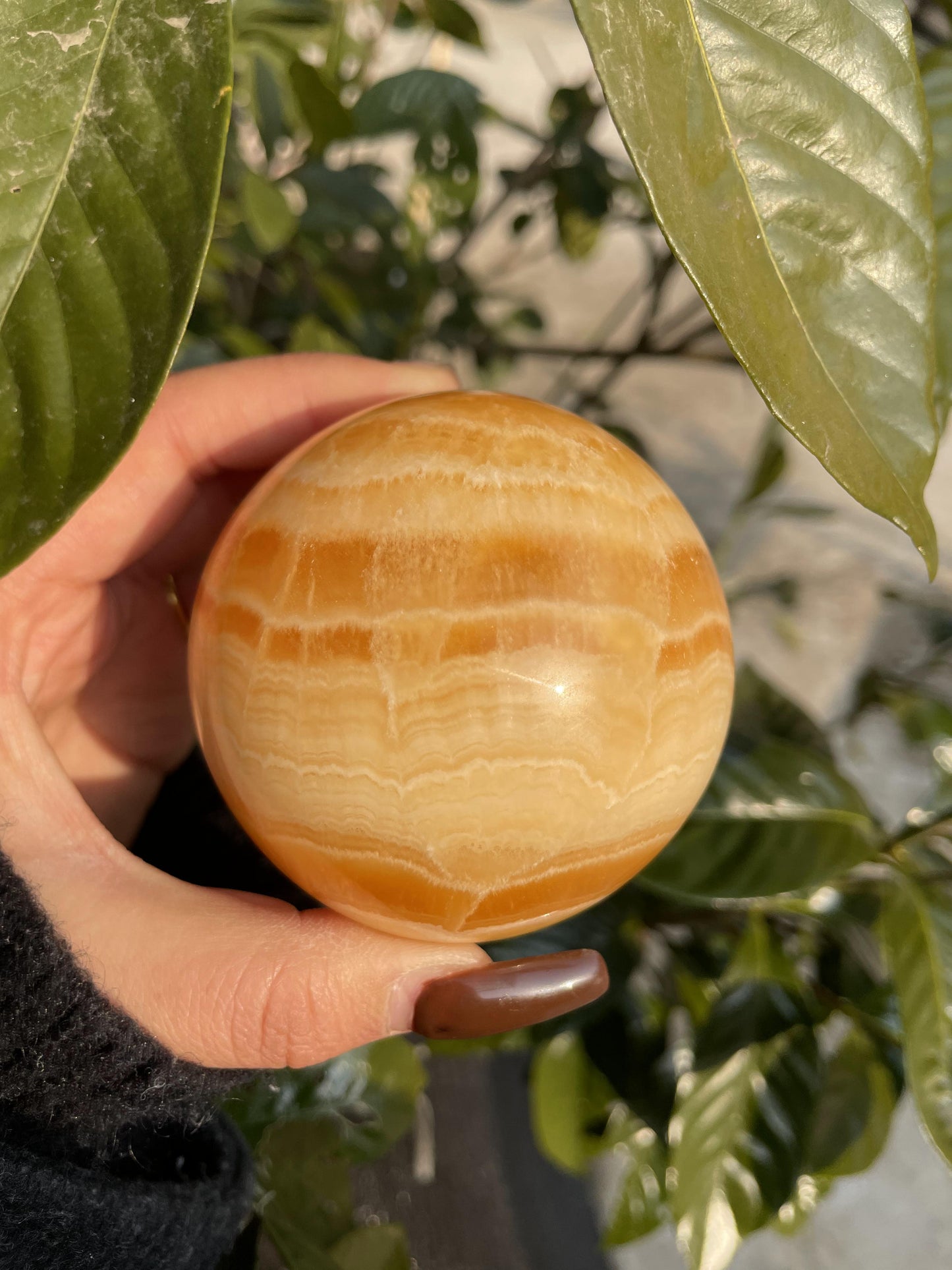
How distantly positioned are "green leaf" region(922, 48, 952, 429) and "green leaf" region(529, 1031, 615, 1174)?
531 millimetres

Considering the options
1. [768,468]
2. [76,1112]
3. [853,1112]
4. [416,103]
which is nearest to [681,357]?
[768,468]

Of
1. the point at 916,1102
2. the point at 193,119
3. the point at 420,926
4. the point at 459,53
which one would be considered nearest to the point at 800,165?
the point at 193,119

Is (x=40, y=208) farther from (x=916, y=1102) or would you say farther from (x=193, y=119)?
(x=916, y=1102)

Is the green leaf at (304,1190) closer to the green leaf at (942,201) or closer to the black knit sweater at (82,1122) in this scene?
the black knit sweater at (82,1122)

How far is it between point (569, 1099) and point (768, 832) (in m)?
0.30

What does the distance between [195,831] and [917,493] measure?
421mm

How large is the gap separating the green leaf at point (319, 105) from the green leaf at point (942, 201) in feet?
1.22

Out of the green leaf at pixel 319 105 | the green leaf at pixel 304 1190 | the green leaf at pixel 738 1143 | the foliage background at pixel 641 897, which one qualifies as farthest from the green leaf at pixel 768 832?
the green leaf at pixel 319 105

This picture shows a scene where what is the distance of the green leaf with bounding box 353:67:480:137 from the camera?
0.65 meters

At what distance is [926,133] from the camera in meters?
0.24

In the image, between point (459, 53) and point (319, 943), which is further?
point (459, 53)

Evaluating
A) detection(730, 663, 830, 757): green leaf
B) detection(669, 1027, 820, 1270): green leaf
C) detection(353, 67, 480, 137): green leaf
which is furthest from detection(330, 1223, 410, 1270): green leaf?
detection(353, 67, 480, 137): green leaf

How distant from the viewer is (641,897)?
656 millimetres

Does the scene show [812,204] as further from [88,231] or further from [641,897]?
[641,897]
